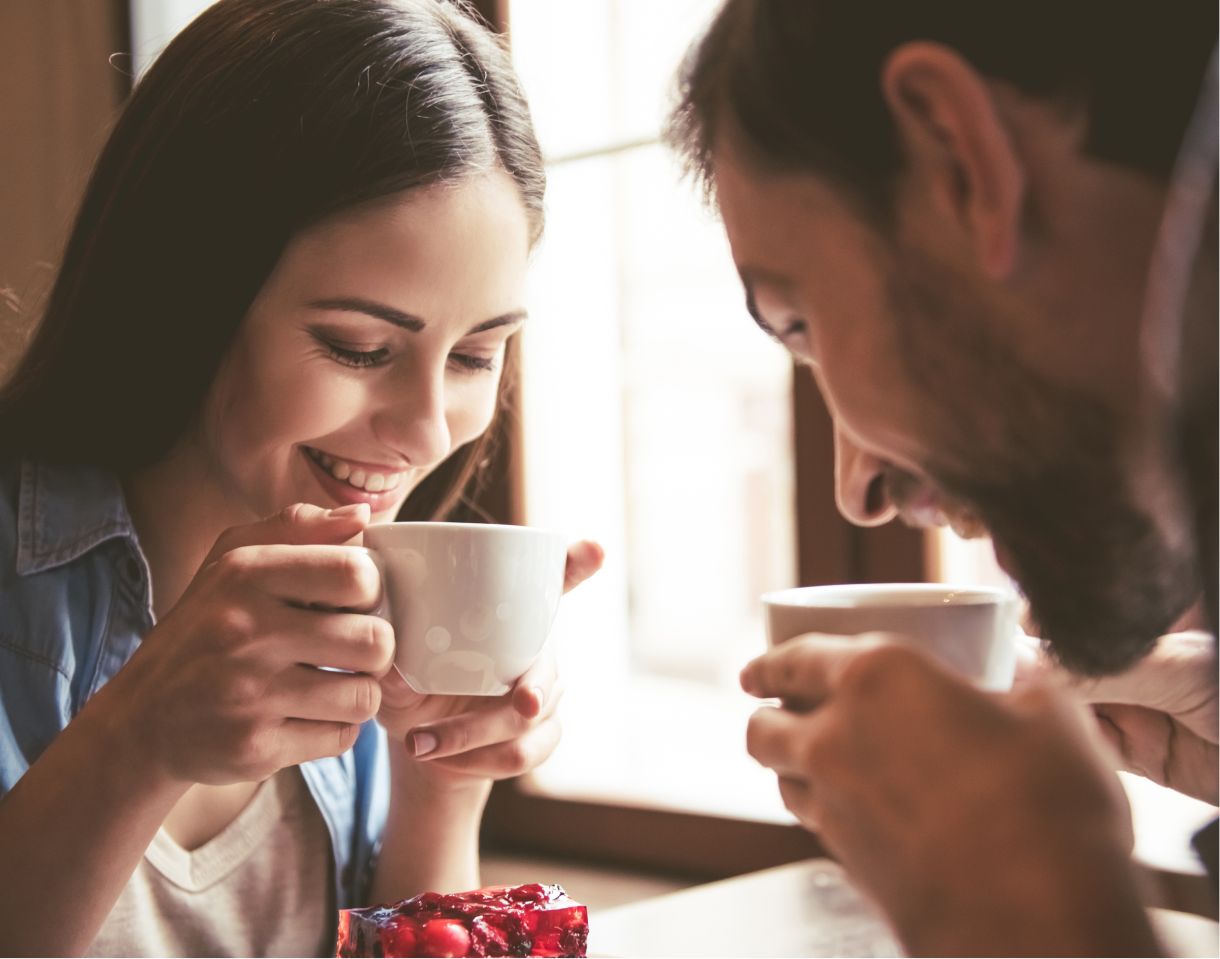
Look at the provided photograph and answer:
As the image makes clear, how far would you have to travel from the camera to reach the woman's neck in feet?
4.11

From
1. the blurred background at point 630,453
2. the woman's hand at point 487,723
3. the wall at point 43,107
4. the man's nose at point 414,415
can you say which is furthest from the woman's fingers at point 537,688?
the wall at point 43,107

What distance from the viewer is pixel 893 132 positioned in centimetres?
64

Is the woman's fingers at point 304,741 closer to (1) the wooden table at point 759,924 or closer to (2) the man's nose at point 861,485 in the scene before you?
(1) the wooden table at point 759,924

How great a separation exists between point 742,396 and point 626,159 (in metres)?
0.56

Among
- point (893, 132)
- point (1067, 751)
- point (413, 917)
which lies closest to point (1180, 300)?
point (1067, 751)

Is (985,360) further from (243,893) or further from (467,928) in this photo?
(243,893)

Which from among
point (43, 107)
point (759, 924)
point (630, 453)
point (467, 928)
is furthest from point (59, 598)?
point (43, 107)

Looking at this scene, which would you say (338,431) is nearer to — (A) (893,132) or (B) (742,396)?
(A) (893,132)

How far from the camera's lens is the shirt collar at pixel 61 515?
44.2 inches

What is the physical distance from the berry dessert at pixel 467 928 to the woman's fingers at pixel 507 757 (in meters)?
0.27

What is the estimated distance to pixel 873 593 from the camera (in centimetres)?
76

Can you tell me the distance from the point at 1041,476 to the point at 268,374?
0.74 metres

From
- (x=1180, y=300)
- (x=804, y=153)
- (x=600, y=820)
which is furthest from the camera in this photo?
(x=600, y=820)

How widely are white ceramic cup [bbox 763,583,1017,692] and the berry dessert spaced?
0.26 metres
